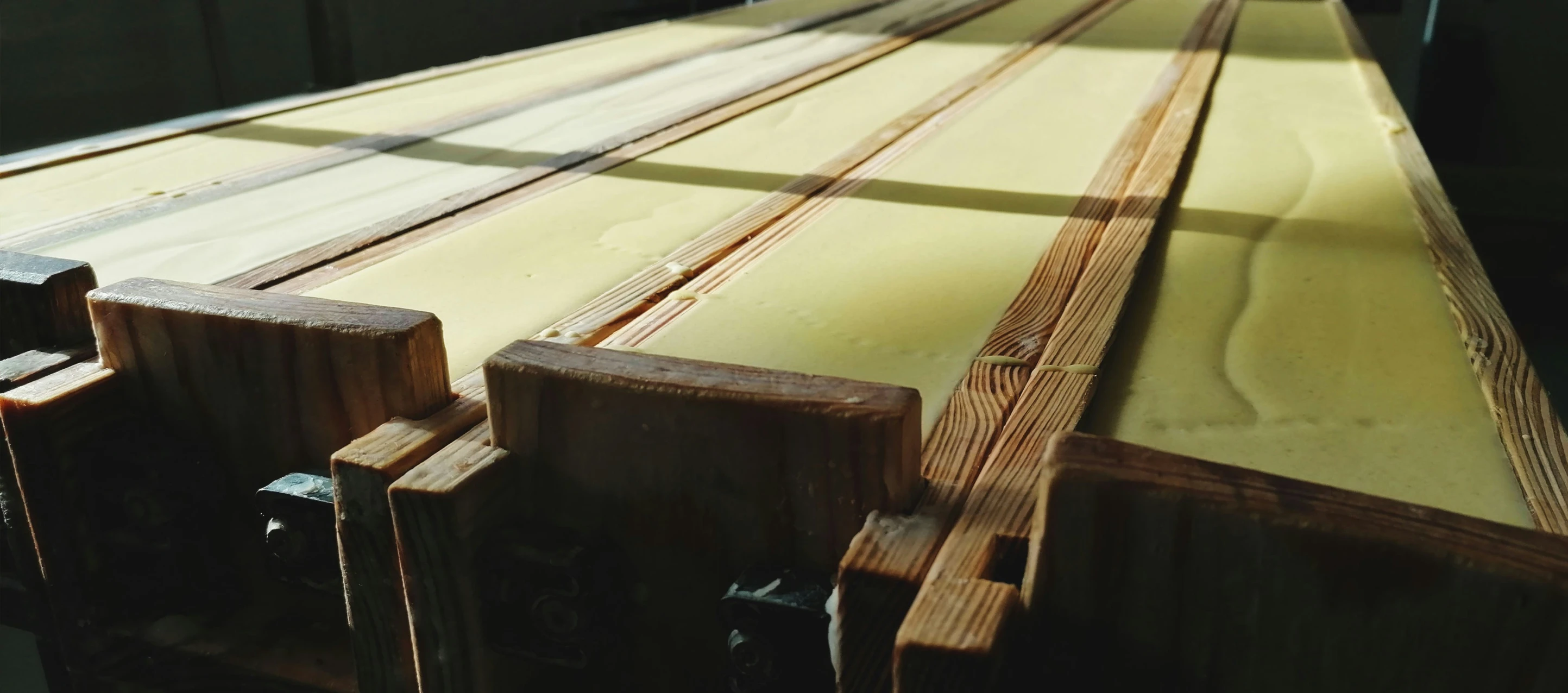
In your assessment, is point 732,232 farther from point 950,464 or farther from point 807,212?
point 950,464

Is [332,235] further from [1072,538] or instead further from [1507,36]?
[1507,36]

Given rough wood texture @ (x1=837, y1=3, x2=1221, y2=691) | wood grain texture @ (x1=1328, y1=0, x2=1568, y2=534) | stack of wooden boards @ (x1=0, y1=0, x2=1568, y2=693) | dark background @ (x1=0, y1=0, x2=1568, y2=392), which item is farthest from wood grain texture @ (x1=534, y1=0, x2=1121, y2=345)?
dark background @ (x1=0, y1=0, x2=1568, y2=392)

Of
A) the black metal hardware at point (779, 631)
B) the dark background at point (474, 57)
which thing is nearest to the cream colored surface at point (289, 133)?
the black metal hardware at point (779, 631)

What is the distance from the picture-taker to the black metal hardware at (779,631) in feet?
2.06

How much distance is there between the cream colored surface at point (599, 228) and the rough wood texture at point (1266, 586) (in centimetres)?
51

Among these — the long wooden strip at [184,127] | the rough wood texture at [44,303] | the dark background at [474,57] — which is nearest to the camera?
the rough wood texture at [44,303]

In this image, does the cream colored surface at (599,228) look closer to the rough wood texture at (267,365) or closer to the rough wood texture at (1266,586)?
the rough wood texture at (267,365)

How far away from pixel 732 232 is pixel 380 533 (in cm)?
59

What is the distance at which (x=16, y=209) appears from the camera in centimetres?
132

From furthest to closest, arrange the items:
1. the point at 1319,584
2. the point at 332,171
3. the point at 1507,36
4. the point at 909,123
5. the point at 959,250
Answer: the point at 1507,36 → the point at 909,123 → the point at 332,171 → the point at 959,250 → the point at 1319,584

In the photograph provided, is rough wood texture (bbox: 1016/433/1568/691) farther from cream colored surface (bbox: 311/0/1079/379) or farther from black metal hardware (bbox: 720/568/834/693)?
cream colored surface (bbox: 311/0/1079/379)

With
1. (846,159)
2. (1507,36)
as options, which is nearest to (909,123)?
(846,159)

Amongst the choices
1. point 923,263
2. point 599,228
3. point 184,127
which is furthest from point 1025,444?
point 184,127

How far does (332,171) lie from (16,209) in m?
0.36
